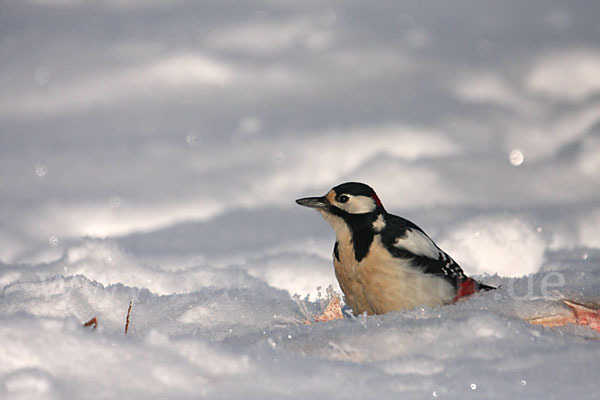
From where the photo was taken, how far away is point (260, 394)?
1.91m

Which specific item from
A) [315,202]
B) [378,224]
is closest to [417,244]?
[378,224]

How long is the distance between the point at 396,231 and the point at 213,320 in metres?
1.27

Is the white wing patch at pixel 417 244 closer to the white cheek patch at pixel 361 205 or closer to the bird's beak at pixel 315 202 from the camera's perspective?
the white cheek patch at pixel 361 205

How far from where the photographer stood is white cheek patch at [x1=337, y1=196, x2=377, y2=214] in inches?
170

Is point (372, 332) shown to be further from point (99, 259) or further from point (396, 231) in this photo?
point (99, 259)

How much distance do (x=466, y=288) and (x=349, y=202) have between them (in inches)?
35.5

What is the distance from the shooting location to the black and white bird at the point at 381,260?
4.02m

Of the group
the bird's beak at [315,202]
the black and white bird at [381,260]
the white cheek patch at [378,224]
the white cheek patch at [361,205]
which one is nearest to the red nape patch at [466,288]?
the black and white bird at [381,260]

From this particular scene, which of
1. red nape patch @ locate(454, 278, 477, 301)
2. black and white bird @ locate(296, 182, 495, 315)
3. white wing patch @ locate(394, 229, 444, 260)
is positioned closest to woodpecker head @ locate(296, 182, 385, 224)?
black and white bird @ locate(296, 182, 495, 315)

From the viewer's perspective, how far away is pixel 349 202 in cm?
434

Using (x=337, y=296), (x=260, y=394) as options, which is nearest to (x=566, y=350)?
(x=260, y=394)

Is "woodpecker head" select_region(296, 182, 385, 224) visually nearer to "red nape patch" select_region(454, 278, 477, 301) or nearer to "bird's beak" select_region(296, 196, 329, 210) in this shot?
"bird's beak" select_region(296, 196, 329, 210)

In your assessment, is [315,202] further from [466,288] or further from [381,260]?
[466,288]

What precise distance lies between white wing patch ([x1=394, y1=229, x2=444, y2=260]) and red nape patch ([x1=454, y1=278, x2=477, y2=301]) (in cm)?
23
